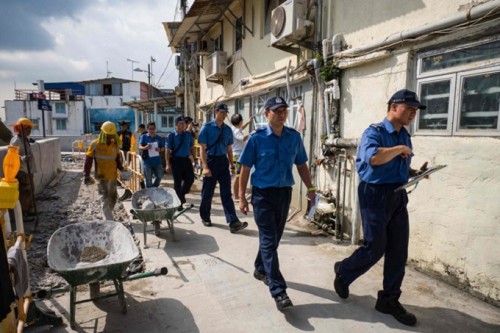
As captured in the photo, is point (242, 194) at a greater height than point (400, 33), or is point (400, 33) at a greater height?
point (400, 33)

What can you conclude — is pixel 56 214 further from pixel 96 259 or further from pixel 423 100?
pixel 423 100

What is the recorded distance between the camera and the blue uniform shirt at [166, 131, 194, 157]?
6320 mm

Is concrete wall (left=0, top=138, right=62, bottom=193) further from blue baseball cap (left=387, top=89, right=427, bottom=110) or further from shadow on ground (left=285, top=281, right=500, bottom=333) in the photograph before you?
blue baseball cap (left=387, top=89, right=427, bottom=110)

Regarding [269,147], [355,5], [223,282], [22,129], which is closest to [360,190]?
[269,147]

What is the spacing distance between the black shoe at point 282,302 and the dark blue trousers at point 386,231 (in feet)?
2.33

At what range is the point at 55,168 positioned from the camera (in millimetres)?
12219

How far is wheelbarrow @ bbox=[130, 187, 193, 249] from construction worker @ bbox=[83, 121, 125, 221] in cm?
44

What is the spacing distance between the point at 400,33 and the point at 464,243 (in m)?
2.55

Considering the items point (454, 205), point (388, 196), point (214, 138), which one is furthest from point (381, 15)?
point (214, 138)

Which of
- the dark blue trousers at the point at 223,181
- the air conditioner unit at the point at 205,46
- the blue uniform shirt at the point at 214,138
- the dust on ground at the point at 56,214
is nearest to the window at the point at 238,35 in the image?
the air conditioner unit at the point at 205,46

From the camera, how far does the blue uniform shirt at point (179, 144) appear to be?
6.32 metres

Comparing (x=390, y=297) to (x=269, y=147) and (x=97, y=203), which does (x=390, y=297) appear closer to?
(x=269, y=147)

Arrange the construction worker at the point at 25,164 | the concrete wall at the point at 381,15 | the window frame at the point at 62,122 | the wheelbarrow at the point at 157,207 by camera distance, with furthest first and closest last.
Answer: the window frame at the point at 62,122 → the construction worker at the point at 25,164 → the wheelbarrow at the point at 157,207 → the concrete wall at the point at 381,15

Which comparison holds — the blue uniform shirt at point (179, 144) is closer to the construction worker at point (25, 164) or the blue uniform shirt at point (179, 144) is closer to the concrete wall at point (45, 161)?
the construction worker at point (25, 164)
